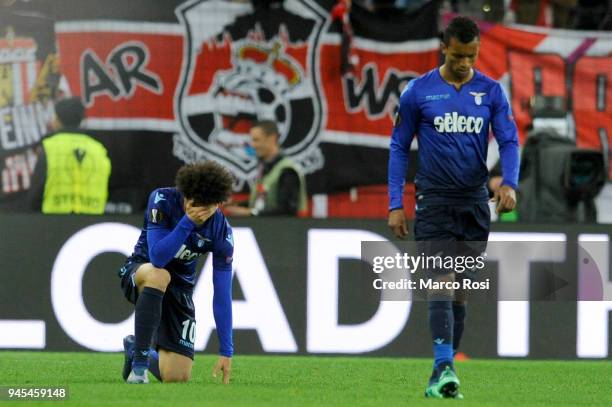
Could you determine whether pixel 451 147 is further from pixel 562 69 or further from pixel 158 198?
pixel 562 69

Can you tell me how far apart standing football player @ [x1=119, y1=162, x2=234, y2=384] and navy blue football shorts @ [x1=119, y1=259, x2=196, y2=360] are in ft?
0.07

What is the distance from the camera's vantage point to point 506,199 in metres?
6.81

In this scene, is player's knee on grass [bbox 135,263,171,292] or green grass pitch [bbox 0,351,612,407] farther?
player's knee on grass [bbox 135,263,171,292]

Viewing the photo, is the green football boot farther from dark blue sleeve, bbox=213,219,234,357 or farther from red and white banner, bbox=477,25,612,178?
red and white banner, bbox=477,25,612,178

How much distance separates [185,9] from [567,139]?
336 centimetres

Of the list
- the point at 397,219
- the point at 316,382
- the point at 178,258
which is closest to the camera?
the point at 397,219

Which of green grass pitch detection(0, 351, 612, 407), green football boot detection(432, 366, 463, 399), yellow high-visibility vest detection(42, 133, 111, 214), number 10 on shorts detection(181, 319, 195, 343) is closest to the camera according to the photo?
green grass pitch detection(0, 351, 612, 407)

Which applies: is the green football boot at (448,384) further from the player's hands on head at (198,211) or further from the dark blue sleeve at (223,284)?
the player's hands on head at (198,211)

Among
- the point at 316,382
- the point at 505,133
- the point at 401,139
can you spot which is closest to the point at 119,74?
the point at 316,382

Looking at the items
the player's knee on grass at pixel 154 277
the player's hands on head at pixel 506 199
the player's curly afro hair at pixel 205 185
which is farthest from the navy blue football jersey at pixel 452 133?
the player's knee on grass at pixel 154 277

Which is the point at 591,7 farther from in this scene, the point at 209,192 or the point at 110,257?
the point at 209,192

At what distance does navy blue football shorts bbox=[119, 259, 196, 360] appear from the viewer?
7.92 meters

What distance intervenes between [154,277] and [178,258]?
30cm

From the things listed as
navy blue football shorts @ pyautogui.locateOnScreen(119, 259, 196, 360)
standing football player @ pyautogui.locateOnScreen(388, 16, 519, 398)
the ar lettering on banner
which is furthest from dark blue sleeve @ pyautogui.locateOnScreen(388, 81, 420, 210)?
the ar lettering on banner
